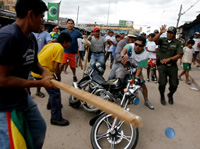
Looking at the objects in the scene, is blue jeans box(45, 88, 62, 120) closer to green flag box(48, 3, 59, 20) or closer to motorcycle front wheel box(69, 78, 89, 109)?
motorcycle front wheel box(69, 78, 89, 109)

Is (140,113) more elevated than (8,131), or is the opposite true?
(8,131)

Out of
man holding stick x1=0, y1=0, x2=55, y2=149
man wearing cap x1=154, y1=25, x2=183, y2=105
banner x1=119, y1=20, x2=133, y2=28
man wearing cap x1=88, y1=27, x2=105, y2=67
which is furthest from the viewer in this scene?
banner x1=119, y1=20, x2=133, y2=28

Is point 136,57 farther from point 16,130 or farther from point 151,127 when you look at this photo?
point 16,130

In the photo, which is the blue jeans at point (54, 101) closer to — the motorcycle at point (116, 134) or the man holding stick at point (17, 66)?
the motorcycle at point (116, 134)

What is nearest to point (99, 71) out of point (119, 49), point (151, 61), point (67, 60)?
point (119, 49)

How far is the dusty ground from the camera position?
8.33ft

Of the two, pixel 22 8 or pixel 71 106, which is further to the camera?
pixel 71 106

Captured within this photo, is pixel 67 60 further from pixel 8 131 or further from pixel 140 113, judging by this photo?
pixel 8 131

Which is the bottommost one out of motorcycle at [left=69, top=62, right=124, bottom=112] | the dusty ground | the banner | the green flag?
the dusty ground

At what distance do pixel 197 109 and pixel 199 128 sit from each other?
1.10m

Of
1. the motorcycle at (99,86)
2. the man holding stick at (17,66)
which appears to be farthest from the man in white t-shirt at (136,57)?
the man holding stick at (17,66)

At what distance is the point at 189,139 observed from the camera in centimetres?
280

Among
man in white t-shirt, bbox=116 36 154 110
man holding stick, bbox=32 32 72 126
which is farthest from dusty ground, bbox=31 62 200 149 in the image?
man in white t-shirt, bbox=116 36 154 110

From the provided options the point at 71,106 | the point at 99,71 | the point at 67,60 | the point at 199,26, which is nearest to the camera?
the point at 99,71
